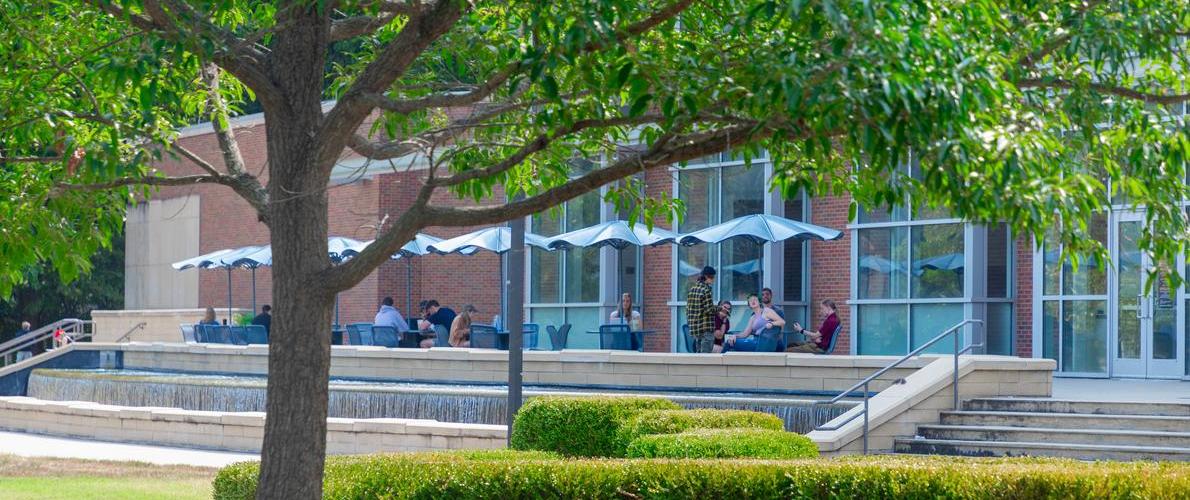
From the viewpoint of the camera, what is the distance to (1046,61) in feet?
29.5

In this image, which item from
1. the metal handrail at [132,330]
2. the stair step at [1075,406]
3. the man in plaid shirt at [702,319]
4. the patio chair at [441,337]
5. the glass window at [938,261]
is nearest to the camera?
the stair step at [1075,406]

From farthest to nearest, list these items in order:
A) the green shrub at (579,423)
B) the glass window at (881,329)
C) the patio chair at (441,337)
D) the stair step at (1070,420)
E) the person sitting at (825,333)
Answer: the patio chair at (441,337)
the glass window at (881,329)
the person sitting at (825,333)
the stair step at (1070,420)
the green shrub at (579,423)

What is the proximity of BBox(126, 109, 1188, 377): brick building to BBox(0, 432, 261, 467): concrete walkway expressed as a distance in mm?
3541

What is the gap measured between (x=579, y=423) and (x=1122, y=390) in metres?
7.98

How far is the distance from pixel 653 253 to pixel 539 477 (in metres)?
19.1

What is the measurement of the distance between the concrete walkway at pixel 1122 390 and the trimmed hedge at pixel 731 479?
717 centimetres

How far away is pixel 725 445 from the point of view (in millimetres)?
11844

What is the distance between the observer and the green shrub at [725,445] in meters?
11.8

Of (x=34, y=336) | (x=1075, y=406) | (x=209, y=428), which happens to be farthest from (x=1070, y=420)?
(x=34, y=336)

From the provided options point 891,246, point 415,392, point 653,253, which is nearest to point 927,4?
point 415,392

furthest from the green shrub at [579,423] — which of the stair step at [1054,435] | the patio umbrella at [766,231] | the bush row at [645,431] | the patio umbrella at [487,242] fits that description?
the patio umbrella at [487,242]

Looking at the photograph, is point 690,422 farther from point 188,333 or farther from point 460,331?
point 188,333

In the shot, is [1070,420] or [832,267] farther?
[832,267]

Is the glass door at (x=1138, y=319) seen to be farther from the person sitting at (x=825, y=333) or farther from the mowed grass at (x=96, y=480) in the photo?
the mowed grass at (x=96, y=480)
